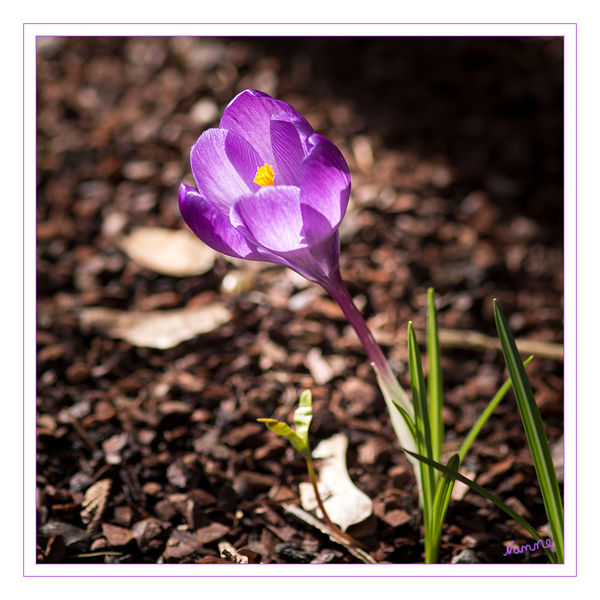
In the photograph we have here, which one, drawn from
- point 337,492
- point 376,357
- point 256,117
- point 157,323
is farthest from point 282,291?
point 256,117

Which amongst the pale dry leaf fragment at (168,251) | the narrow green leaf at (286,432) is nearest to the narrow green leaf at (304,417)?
the narrow green leaf at (286,432)

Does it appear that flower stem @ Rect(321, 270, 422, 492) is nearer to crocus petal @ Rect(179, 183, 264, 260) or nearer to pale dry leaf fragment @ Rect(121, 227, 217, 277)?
crocus petal @ Rect(179, 183, 264, 260)

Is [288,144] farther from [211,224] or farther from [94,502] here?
[94,502]

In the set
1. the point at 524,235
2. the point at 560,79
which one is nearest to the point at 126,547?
the point at 524,235

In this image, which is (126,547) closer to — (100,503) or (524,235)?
(100,503)

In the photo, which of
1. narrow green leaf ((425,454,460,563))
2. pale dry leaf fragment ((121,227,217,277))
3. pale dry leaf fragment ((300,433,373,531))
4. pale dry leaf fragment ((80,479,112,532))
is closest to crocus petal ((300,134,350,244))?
narrow green leaf ((425,454,460,563))
